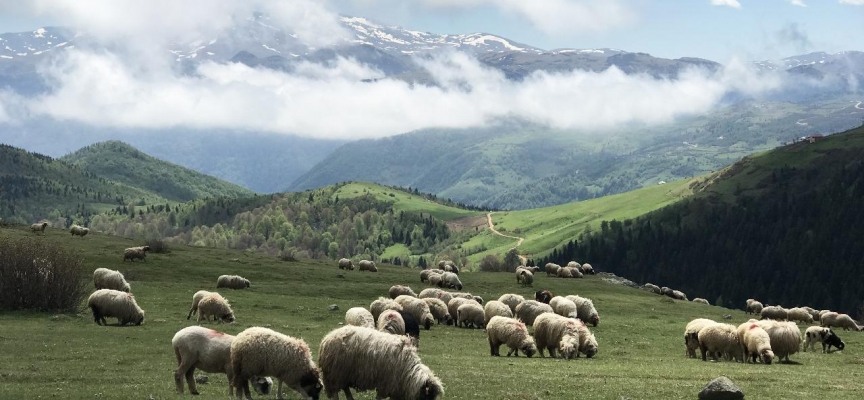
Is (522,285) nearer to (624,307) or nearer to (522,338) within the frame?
(624,307)

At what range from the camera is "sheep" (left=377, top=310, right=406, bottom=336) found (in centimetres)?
4000

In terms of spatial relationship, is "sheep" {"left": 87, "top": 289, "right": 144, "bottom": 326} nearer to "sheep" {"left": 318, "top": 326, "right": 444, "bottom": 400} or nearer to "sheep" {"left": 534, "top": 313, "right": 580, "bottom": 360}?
"sheep" {"left": 534, "top": 313, "right": 580, "bottom": 360}

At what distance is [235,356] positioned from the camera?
84.1 ft

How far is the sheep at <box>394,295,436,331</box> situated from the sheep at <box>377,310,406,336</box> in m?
14.0

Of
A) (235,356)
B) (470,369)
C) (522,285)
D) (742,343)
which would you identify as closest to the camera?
(235,356)

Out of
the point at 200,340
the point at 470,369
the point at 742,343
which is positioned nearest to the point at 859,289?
the point at 742,343

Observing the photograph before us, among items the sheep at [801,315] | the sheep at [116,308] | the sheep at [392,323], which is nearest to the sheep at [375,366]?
the sheep at [392,323]

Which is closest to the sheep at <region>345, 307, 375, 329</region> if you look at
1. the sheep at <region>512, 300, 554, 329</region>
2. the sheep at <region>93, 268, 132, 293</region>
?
the sheep at <region>512, 300, 554, 329</region>

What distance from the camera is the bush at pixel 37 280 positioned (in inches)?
2122

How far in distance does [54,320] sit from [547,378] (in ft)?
114

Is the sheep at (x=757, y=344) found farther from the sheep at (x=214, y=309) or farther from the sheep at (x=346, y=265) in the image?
the sheep at (x=346, y=265)

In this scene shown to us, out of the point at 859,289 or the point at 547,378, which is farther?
the point at 859,289

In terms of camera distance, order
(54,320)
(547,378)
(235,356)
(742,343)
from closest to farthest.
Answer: (235,356), (547,378), (742,343), (54,320)

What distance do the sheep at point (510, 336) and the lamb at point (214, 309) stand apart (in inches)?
767
